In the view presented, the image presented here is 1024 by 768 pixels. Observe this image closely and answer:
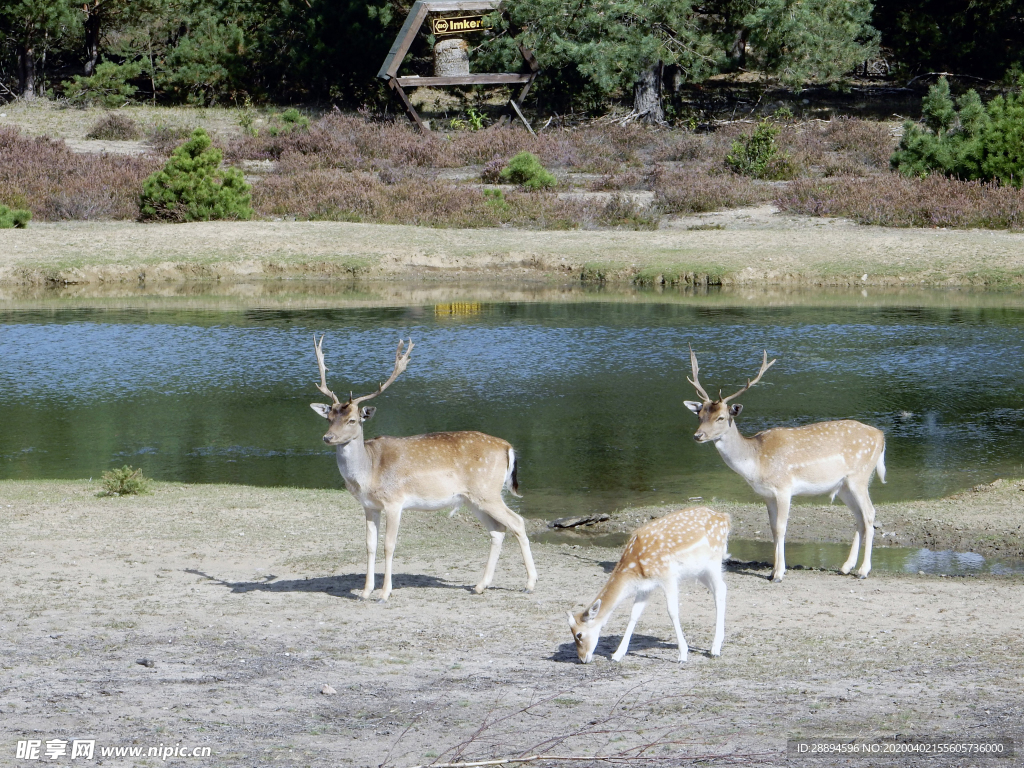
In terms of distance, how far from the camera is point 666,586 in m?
8.23

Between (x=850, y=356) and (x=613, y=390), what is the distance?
15.3 ft

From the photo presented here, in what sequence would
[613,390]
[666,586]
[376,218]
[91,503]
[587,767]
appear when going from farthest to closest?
[376,218] → [613,390] → [91,503] → [666,586] → [587,767]

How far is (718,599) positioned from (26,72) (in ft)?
168

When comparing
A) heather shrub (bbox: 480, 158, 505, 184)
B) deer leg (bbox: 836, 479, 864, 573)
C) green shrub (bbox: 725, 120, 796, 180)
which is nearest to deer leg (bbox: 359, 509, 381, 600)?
deer leg (bbox: 836, 479, 864, 573)

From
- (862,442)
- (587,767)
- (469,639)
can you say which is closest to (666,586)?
(469,639)

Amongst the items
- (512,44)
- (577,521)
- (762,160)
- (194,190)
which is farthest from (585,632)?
(512,44)

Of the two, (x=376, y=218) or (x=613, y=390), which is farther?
(x=376, y=218)

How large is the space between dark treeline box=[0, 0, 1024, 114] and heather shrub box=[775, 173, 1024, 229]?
1131 cm

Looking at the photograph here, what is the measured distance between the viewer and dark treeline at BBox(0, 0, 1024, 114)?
4406 centimetres

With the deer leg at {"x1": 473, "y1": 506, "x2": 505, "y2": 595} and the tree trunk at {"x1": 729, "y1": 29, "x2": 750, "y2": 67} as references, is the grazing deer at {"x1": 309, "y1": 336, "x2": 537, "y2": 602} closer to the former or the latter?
the deer leg at {"x1": 473, "y1": 506, "x2": 505, "y2": 595}

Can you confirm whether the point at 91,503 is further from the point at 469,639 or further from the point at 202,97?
the point at 202,97

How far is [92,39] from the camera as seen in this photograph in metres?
53.8

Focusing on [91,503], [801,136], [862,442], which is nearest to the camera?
[862,442]

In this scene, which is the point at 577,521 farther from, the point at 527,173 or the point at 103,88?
the point at 103,88
